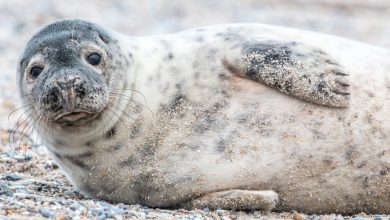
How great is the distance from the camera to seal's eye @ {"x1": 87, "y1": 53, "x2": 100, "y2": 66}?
4562 millimetres

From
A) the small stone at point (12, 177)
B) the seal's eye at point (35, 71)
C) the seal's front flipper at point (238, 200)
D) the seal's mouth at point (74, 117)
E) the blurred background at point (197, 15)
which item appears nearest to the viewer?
the seal's mouth at point (74, 117)

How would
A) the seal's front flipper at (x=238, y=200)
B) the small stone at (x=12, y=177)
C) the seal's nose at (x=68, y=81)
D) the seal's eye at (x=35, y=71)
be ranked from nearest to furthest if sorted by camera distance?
the seal's nose at (x=68, y=81)
the seal's front flipper at (x=238, y=200)
the seal's eye at (x=35, y=71)
the small stone at (x=12, y=177)

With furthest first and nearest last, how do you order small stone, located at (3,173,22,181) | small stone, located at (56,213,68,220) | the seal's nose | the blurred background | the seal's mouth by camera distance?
the blurred background < small stone, located at (3,173,22,181) < the seal's mouth < the seal's nose < small stone, located at (56,213,68,220)

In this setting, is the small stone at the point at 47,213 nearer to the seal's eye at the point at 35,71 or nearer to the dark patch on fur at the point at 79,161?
the dark patch on fur at the point at 79,161

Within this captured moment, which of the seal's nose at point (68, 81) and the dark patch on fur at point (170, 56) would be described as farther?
the dark patch on fur at point (170, 56)

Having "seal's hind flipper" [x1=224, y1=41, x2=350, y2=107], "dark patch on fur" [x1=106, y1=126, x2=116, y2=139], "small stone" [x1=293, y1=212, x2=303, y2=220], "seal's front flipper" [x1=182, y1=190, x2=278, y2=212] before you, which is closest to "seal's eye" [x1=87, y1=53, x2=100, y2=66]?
"dark patch on fur" [x1=106, y1=126, x2=116, y2=139]

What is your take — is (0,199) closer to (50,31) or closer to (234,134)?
(50,31)

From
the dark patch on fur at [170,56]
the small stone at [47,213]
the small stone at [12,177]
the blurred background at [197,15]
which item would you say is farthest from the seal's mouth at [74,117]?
the blurred background at [197,15]

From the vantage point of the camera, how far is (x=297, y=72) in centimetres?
457

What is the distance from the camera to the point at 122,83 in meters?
4.68

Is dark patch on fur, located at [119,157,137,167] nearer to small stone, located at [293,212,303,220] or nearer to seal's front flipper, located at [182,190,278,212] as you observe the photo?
seal's front flipper, located at [182,190,278,212]

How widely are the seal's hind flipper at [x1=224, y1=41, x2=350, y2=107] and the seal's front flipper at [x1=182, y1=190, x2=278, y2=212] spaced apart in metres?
0.61

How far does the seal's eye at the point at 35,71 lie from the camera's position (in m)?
4.51

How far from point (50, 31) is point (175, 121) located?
0.91m
